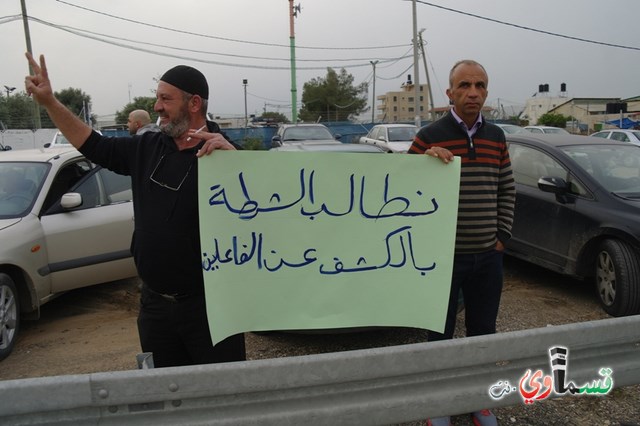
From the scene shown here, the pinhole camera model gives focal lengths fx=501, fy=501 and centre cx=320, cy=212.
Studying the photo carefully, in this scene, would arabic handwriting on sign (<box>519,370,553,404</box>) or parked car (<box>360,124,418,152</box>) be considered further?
parked car (<box>360,124,418,152</box>)

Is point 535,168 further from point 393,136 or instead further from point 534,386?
point 393,136

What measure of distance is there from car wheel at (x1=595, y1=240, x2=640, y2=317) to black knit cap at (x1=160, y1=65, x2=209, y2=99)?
12.3ft

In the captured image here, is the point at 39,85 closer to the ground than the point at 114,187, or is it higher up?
higher up

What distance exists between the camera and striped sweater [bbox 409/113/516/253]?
2479 millimetres

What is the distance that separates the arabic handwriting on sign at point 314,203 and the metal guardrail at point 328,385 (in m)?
0.64

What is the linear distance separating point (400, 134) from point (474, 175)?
1395 centimetres

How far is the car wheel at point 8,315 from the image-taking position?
3.79m

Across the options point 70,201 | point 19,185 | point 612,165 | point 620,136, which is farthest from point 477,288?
point 620,136

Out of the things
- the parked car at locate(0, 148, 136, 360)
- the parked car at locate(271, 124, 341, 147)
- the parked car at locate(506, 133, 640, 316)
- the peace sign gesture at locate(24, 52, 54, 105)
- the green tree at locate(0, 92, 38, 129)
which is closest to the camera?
the peace sign gesture at locate(24, 52, 54, 105)

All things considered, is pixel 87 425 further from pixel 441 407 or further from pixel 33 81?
pixel 33 81

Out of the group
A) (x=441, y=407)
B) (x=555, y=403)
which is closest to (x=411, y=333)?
(x=555, y=403)

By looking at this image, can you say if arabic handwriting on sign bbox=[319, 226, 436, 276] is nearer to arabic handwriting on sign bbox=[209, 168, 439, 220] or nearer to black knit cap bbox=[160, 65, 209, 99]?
arabic handwriting on sign bbox=[209, 168, 439, 220]

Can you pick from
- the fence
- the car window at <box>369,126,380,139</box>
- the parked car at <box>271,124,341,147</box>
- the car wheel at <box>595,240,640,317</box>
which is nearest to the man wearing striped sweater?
the car wheel at <box>595,240,640,317</box>

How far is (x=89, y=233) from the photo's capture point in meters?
4.59
